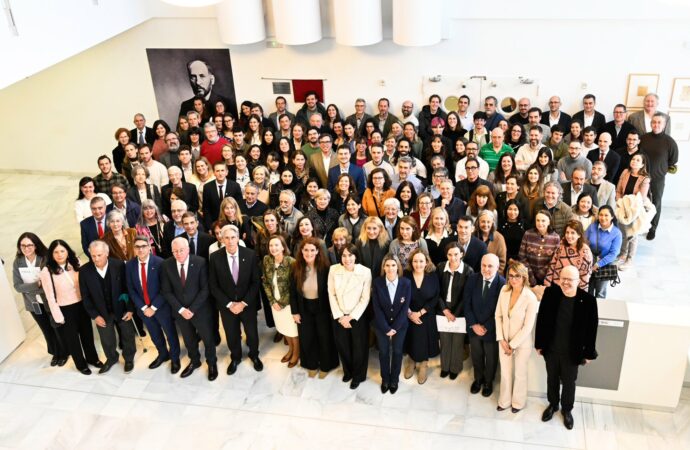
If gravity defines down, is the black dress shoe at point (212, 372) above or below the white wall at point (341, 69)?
below

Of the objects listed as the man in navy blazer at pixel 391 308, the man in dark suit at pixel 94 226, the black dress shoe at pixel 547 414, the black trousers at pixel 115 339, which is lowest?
the black dress shoe at pixel 547 414

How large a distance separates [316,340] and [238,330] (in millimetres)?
893

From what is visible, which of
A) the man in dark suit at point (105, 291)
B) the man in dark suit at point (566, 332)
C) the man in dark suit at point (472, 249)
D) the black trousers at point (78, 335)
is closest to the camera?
the man in dark suit at point (566, 332)

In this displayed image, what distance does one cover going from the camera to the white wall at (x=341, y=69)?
9.90 metres

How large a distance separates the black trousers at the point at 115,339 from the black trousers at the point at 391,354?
2779mm

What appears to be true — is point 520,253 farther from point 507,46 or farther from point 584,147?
point 507,46

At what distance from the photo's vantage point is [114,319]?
704 cm

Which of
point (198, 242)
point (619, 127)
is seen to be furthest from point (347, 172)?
point (619, 127)

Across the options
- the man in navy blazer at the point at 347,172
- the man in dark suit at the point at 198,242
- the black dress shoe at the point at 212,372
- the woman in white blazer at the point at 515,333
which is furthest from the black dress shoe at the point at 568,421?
the man in dark suit at the point at 198,242

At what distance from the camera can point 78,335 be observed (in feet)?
23.5

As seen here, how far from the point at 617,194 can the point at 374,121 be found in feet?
12.4

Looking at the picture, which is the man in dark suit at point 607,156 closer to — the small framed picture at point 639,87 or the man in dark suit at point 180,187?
the small framed picture at point 639,87

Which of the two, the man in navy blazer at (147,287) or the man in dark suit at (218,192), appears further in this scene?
the man in dark suit at (218,192)

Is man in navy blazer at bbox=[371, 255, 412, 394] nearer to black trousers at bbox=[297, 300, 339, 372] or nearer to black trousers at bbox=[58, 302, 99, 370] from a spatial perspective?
black trousers at bbox=[297, 300, 339, 372]
